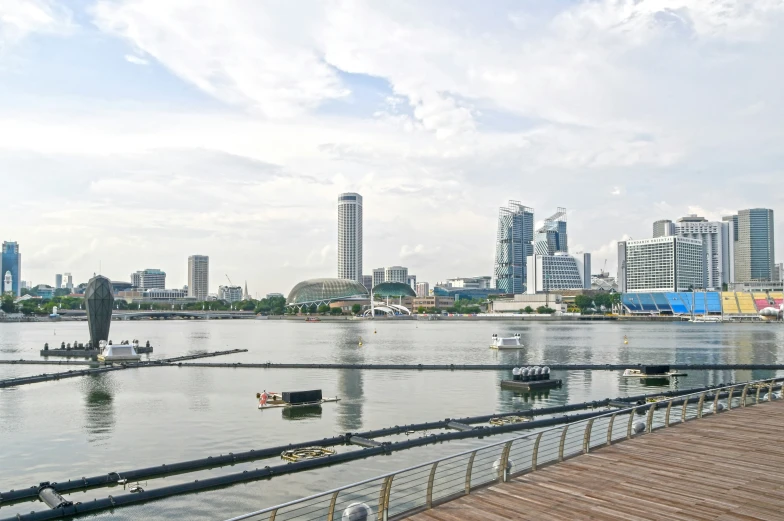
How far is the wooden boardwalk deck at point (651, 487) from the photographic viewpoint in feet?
47.3

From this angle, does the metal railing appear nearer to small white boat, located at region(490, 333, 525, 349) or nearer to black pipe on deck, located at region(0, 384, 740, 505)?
black pipe on deck, located at region(0, 384, 740, 505)

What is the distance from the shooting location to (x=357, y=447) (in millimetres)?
31391

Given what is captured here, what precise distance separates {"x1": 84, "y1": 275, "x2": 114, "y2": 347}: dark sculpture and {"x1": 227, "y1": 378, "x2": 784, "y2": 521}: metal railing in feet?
230

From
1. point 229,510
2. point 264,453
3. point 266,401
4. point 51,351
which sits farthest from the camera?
point 51,351

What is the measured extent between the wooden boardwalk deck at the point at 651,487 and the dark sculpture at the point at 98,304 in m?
79.5

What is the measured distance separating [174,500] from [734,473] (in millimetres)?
17610

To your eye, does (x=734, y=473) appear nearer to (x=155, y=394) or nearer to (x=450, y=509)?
(x=450, y=509)

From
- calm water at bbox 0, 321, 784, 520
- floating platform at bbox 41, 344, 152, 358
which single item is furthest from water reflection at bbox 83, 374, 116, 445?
floating platform at bbox 41, 344, 152, 358

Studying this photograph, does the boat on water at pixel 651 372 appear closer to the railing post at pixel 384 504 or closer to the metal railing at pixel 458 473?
the metal railing at pixel 458 473

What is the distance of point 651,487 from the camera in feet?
53.5

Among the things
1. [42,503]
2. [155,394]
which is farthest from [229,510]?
[155,394]

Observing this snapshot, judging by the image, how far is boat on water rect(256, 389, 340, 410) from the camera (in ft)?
146

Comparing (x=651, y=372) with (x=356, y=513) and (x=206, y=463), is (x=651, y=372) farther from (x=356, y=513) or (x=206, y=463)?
(x=356, y=513)

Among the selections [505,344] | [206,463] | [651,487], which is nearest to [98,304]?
[505,344]
